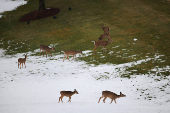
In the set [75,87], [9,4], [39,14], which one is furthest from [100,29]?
[9,4]

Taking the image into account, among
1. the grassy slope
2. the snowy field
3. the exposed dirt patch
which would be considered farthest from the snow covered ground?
the snowy field

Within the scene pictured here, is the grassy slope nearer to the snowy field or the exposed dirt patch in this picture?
the exposed dirt patch

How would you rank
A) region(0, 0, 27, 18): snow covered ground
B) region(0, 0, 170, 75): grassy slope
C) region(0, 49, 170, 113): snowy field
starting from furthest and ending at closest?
region(0, 0, 27, 18): snow covered ground → region(0, 0, 170, 75): grassy slope → region(0, 49, 170, 113): snowy field

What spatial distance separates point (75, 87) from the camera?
53.3 ft

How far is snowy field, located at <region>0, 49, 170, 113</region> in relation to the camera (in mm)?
13047

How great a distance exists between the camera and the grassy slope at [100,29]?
75.2 ft

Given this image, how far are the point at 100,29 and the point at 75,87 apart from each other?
1616cm

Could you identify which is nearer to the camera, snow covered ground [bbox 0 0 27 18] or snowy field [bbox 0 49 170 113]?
snowy field [bbox 0 49 170 113]

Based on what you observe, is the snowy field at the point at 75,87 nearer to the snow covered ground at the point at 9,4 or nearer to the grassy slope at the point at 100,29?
the grassy slope at the point at 100,29

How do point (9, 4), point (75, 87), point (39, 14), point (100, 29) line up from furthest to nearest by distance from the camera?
point (9, 4)
point (39, 14)
point (100, 29)
point (75, 87)

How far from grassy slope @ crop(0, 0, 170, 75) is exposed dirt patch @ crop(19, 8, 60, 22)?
1377 millimetres

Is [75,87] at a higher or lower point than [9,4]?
lower

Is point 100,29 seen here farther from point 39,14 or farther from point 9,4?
point 9,4

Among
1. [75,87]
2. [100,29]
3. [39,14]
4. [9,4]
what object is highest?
[9,4]
